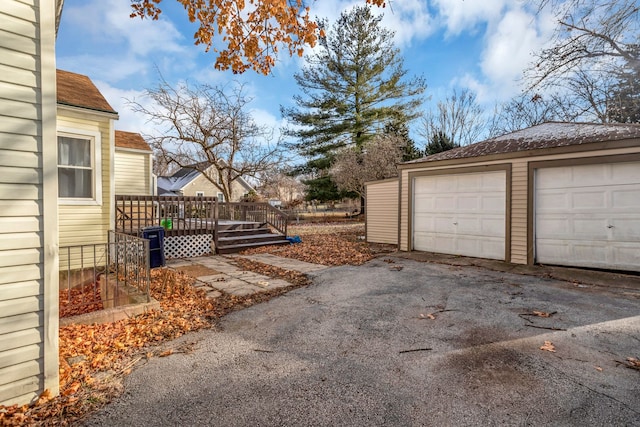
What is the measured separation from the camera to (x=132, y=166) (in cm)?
1173

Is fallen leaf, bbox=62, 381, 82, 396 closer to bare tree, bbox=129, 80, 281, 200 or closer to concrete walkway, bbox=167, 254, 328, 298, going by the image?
concrete walkway, bbox=167, 254, 328, 298

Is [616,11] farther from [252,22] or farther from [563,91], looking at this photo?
[252,22]

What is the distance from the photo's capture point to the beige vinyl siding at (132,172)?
11336 millimetres

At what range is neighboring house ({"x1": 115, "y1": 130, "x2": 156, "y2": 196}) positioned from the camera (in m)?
11.3

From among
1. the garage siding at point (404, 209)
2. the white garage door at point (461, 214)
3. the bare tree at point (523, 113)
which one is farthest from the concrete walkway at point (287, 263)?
the bare tree at point (523, 113)

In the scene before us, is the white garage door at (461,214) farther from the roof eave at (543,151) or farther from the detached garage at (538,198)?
the roof eave at (543,151)

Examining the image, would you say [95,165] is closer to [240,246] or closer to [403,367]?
[240,246]

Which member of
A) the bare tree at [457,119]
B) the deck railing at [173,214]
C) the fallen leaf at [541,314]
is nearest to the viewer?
the fallen leaf at [541,314]

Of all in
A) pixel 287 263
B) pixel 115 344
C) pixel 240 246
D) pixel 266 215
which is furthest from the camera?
pixel 266 215

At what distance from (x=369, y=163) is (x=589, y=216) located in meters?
13.7

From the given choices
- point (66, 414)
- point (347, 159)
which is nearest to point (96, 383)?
point (66, 414)

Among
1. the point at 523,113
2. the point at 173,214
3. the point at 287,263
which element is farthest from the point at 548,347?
the point at 523,113

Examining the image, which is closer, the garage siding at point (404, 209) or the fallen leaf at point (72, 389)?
the fallen leaf at point (72, 389)

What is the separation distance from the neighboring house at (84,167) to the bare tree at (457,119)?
2327 centimetres
